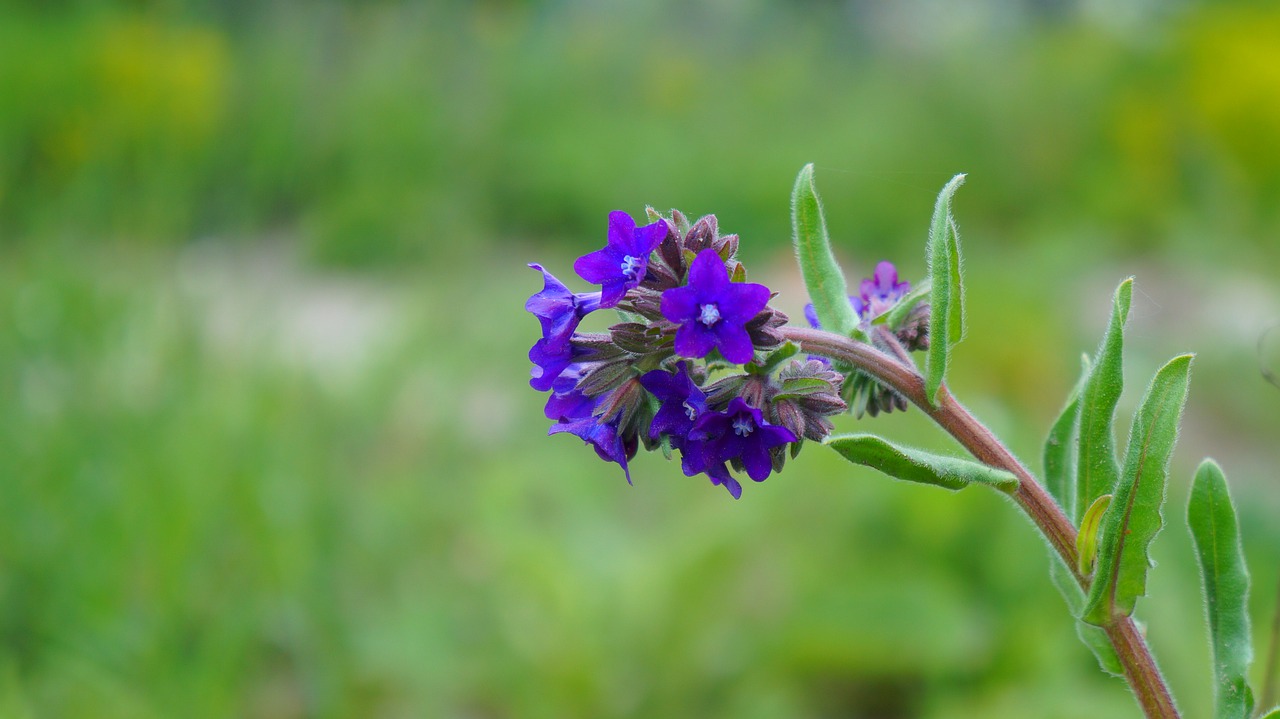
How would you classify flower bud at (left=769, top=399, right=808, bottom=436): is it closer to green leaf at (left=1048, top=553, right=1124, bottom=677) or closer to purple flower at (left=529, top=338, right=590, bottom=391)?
purple flower at (left=529, top=338, right=590, bottom=391)

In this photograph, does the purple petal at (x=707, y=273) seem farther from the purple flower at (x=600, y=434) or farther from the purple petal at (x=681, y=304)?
the purple flower at (x=600, y=434)

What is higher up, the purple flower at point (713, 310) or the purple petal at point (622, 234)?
the purple petal at point (622, 234)

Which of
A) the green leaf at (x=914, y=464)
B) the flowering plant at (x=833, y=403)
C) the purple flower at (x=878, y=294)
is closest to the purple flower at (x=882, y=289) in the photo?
the purple flower at (x=878, y=294)

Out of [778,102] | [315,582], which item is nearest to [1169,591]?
[315,582]

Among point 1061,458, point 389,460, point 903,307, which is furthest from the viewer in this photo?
point 389,460

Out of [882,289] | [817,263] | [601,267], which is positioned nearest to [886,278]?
[882,289]

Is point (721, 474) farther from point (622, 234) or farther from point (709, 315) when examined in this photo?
point (622, 234)
